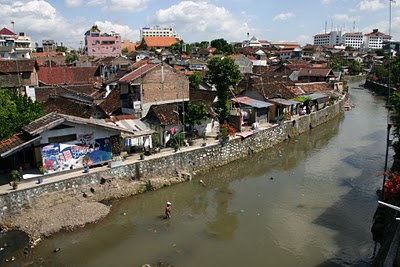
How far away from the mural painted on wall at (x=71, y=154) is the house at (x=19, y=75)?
56.4 feet

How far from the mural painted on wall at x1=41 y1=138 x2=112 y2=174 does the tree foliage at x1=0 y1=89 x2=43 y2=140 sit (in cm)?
325

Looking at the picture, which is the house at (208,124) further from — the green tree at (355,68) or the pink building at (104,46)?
the green tree at (355,68)

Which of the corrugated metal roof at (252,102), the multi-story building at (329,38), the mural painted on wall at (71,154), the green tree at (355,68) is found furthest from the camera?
the multi-story building at (329,38)

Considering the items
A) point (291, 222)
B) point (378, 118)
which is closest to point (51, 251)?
point (291, 222)

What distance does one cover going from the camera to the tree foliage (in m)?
20.4

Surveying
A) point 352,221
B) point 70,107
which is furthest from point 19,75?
point 352,221

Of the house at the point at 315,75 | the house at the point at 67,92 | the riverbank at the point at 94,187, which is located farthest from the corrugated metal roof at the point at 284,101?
the house at the point at 315,75

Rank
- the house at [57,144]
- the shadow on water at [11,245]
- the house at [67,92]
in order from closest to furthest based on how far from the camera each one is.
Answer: the shadow on water at [11,245]
the house at [57,144]
the house at [67,92]

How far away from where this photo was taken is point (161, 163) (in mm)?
22672

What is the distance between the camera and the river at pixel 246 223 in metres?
15.2

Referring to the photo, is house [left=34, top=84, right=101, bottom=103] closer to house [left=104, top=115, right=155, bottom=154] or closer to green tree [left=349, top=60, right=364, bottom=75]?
house [left=104, top=115, right=155, bottom=154]

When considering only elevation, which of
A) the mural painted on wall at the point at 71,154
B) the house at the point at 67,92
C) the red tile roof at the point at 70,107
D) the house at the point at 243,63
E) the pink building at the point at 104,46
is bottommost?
the mural painted on wall at the point at 71,154

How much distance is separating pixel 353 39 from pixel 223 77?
16616 cm

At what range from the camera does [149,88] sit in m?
28.9
